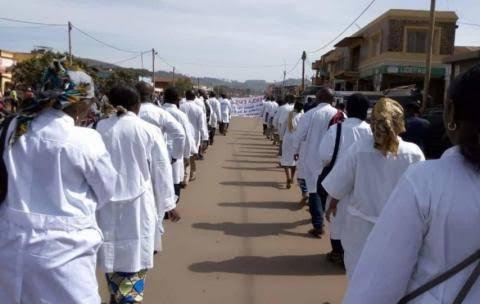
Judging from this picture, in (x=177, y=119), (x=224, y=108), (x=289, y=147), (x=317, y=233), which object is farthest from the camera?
(x=224, y=108)

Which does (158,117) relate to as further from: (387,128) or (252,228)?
(387,128)

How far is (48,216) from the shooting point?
2.78 meters

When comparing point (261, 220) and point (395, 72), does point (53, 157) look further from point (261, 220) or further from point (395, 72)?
point (395, 72)

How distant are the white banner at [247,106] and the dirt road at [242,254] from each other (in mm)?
21925

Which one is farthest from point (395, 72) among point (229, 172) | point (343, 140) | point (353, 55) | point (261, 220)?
point (343, 140)

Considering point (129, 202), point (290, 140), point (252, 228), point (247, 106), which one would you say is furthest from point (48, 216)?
point (247, 106)

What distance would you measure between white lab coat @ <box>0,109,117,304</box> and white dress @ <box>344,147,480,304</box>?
154 cm

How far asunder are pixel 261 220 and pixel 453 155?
6.67 meters

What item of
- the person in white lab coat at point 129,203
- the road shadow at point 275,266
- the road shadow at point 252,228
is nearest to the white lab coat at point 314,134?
the road shadow at point 252,228

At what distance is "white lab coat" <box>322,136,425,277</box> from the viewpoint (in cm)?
423

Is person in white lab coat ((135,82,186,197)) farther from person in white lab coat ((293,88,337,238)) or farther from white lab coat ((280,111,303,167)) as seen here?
white lab coat ((280,111,303,167))

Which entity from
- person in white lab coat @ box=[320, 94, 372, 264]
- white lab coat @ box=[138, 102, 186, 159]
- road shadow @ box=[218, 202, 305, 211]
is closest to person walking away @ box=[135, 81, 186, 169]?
white lab coat @ box=[138, 102, 186, 159]

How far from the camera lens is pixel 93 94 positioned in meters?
3.22

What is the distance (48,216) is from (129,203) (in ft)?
4.89
